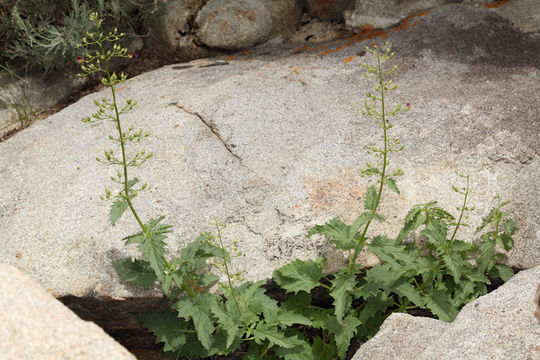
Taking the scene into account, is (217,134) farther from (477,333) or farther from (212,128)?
(477,333)

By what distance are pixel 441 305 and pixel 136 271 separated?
1633 millimetres

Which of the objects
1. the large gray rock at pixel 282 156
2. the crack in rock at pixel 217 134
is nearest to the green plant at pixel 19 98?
the large gray rock at pixel 282 156

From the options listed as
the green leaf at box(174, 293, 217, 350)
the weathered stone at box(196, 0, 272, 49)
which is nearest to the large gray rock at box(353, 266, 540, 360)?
the green leaf at box(174, 293, 217, 350)

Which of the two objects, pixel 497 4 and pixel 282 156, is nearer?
pixel 282 156

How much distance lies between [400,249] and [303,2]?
153 inches

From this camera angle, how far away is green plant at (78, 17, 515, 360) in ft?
8.02

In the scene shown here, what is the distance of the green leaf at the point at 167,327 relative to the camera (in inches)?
104

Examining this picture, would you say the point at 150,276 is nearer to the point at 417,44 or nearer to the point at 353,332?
the point at 353,332

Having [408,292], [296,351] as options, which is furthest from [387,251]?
[296,351]

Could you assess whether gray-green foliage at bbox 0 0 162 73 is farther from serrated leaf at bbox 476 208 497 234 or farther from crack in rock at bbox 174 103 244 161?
serrated leaf at bbox 476 208 497 234

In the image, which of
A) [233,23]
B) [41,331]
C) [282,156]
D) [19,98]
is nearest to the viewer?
[41,331]

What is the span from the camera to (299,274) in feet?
8.91

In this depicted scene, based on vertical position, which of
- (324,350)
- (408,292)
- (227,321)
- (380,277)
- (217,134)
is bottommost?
(324,350)

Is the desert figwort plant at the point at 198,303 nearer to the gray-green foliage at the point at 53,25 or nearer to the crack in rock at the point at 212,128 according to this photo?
the crack in rock at the point at 212,128
